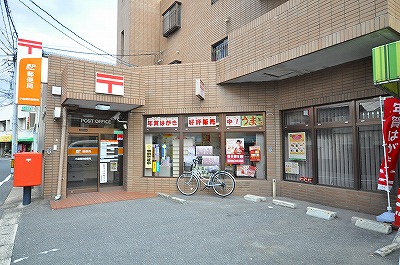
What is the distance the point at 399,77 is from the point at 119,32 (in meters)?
17.7

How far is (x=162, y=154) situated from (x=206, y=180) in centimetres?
203

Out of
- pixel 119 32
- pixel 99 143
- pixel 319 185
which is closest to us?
pixel 319 185

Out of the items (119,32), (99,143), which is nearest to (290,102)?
(99,143)

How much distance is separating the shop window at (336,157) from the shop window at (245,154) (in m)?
1.97

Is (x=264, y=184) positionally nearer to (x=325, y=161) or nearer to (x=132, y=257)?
(x=325, y=161)

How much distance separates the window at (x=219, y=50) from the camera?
10.8m

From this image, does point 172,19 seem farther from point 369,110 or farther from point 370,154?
point 370,154

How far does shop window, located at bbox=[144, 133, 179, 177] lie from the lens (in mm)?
9617

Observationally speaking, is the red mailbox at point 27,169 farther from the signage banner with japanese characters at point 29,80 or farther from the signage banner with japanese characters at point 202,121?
the signage banner with japanese characters at point 202,121

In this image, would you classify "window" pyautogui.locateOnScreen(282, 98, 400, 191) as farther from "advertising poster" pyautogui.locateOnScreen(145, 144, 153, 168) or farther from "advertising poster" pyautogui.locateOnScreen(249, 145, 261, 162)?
"advertising poster" pyautogui.locateOnScreen(145, 144, 153, 168)

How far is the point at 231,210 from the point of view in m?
6.96

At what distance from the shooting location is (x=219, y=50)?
11203 mm

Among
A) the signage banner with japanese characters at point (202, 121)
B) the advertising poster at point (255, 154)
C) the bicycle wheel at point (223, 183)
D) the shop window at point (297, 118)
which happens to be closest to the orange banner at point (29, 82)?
the signage banner with japanese characters at point (202, 121)

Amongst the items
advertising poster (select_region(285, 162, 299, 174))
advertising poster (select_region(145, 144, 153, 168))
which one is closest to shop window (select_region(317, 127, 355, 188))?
advertising poster (select_region(285, 162, 299, 174))
